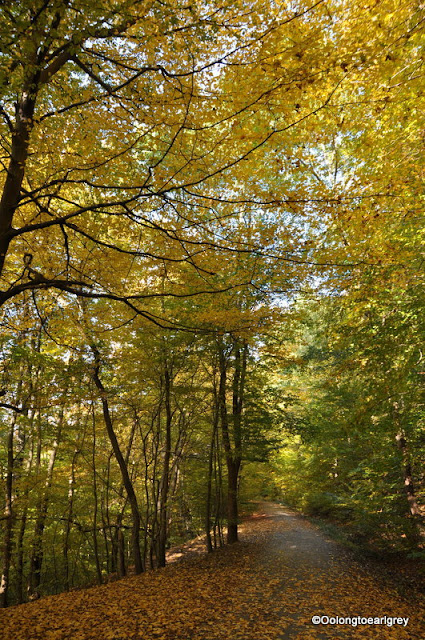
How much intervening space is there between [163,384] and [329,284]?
5579mm

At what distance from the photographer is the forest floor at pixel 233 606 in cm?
442

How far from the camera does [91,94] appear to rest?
3.73 meters

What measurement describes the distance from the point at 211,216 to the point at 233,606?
7.18 metres

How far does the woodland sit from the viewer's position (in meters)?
3.02

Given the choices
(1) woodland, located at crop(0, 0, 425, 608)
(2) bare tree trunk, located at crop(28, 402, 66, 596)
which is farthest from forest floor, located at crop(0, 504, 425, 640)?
(2) bare tree trunk, located at crop(28, 402, 66, 596)

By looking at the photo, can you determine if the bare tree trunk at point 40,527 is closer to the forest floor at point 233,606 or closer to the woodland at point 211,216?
the woodland at point 211,216

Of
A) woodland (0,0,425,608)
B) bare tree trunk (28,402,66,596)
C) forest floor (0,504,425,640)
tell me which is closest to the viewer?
woodland (0,0,425,608)

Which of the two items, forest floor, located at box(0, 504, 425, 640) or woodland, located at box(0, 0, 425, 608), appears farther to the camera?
forest floor, located at box(0, 504, 425, 640)

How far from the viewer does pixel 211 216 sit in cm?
737

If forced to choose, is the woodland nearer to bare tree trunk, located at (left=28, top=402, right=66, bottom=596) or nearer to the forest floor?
bare tree trunk, located at (left=28, top=402, right=66, bottom=596)

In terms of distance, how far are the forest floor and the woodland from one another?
5.02 feet

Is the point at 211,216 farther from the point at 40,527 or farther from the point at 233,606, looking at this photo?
the point at 40,527

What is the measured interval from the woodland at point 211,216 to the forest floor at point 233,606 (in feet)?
5.02

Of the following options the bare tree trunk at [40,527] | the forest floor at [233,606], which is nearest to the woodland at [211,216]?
the bare tree trunk at [40,527]
